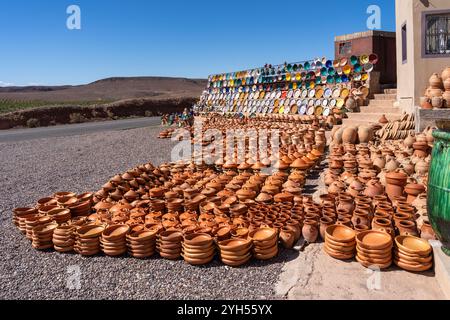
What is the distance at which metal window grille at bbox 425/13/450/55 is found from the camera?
7930 mm

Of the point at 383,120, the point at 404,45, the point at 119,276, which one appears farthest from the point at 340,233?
the point at 404,45

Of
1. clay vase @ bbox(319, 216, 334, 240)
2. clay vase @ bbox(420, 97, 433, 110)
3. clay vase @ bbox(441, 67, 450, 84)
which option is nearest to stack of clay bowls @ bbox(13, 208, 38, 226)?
clay vase @ bbox(319, 216, 334, 240)

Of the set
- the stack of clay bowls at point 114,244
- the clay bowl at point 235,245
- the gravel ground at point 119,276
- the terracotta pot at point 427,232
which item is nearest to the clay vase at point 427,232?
the terracotta pot at point 427,232

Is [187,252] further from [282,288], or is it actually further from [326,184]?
[326,184]

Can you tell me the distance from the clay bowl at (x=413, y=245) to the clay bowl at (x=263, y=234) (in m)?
1.16

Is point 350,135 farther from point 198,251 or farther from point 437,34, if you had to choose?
point 198,251

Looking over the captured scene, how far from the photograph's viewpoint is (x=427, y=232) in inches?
133

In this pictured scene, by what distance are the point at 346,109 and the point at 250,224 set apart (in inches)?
305

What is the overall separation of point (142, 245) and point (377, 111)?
27.4 ft

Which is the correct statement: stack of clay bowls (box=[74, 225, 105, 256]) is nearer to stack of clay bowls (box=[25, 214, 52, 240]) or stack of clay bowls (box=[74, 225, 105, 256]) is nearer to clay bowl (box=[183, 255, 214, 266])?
stack of clay bowls (box=[25, 214, 52, 240])

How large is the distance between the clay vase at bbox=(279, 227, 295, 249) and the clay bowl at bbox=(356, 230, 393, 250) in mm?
686
